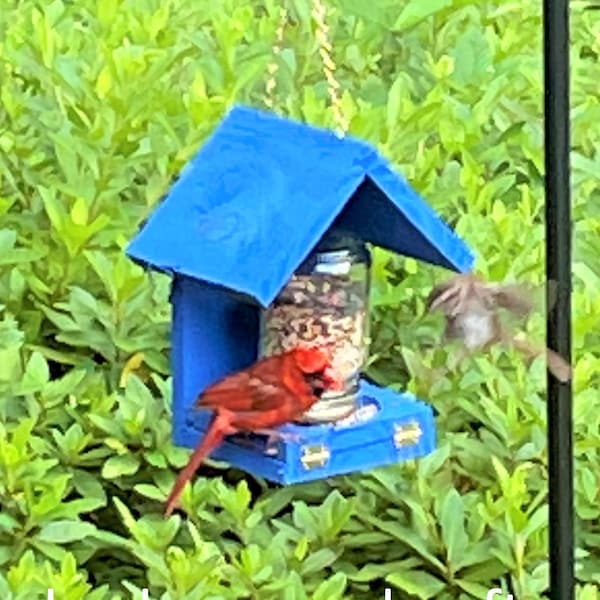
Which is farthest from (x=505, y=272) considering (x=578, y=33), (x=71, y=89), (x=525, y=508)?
(x=578, y=33)

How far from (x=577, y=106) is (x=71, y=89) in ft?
2.34

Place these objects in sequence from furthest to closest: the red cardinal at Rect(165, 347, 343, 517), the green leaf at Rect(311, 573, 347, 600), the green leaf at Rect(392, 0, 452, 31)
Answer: the green leaf at Rect(311, 573, 347, 600) < the red cardinal at Rect(165, 347, 343, 517) < the green leaf at Rect(392, 0, 452, 31)

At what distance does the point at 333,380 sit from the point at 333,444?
0.17 ft

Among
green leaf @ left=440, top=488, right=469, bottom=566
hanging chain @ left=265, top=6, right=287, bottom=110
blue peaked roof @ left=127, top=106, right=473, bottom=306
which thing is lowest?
green leaf @ left=440, top=488, right=469, bottom=566

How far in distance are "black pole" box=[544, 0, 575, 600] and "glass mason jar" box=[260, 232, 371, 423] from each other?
0.28 m

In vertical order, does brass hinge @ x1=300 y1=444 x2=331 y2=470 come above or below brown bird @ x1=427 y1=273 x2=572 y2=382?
below

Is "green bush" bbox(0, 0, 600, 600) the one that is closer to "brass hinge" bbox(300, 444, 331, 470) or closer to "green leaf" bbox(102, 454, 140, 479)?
"green leaf" bbox(102, 454, 140, 479)

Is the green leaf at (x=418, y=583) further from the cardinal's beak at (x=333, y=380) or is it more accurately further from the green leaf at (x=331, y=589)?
the cardinal's beak at (x=333, y=380)

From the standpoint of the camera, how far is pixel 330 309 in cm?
144

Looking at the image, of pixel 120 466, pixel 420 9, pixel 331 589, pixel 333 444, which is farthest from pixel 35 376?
pixel 420 9

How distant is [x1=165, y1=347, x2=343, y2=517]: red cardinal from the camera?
132cm

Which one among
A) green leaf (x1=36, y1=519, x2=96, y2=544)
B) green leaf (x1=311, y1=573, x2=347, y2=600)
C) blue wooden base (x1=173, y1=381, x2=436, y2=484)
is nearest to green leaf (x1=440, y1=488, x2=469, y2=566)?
green leaf (x1=311, y1=573, x2=347, y2=600)

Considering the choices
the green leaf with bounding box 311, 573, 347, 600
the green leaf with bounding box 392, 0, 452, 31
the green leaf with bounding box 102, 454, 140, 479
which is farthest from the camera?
the green leaf with bounding box 102, 454, 140, 479

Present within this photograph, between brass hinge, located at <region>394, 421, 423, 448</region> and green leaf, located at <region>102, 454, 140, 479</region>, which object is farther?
green leaf, located at <region>102, 454, 140, 479</region>
